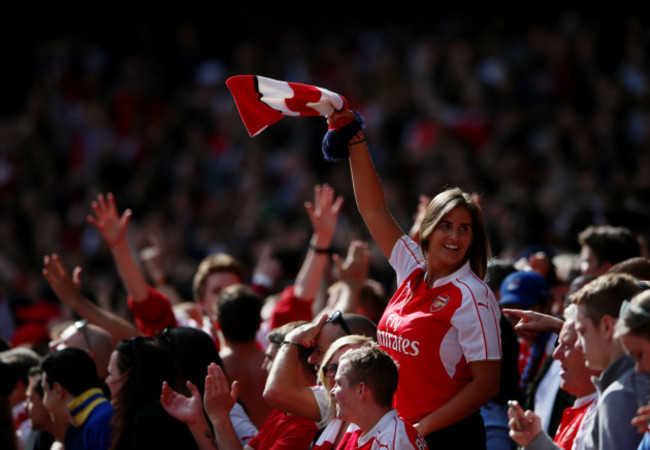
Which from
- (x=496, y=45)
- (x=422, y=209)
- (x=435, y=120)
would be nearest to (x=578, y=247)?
(x=422, y=209)

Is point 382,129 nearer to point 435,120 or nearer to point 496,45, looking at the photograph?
point 435,120

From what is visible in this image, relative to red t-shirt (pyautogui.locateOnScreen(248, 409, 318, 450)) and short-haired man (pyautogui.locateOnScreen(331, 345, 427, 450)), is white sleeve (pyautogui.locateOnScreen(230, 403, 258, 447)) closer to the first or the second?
red t-shirt (pyautogui.locateOnScreen(248, 409, 318, 450))

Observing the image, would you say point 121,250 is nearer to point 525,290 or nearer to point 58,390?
point 58,390

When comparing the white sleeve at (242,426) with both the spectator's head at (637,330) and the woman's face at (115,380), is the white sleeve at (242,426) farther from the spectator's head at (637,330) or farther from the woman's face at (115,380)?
the spectator's head at (637,330)

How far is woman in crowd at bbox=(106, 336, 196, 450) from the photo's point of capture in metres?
4.24

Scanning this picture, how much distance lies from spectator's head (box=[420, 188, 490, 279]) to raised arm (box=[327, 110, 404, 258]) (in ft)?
0.72

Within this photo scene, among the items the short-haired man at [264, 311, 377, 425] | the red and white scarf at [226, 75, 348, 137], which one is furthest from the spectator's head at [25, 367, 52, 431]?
the red and white scarf at [226, 75, 348, 137]

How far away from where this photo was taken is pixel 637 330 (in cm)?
311

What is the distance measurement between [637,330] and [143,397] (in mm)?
2250

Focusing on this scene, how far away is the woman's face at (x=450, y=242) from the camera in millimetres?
4031

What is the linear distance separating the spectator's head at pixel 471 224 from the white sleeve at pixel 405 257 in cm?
9

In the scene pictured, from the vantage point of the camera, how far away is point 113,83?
16.3 m

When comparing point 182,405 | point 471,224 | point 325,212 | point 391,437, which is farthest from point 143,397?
point 325,212

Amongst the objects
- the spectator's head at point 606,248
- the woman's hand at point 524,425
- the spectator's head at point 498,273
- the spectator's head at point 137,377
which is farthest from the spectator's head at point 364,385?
the spectator's head at point 606,248
